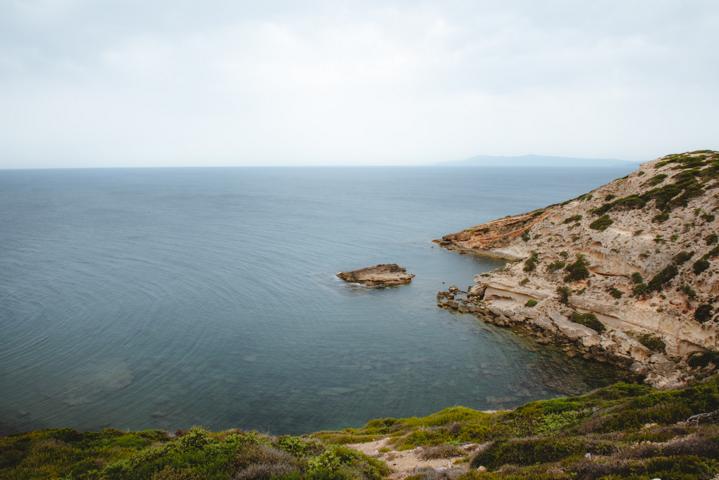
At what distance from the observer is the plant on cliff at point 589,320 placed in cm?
3812

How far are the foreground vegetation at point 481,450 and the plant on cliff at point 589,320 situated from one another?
19153 mm

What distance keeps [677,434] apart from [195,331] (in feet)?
124

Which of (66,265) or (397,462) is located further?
(66,265)

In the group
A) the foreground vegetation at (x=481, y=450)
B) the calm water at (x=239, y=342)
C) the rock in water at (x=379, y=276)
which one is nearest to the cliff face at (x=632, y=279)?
the calm water at (x=239, y=342)

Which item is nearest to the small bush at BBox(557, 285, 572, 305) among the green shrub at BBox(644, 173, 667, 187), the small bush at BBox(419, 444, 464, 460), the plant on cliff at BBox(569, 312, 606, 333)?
the plant on cliff at BBox(569, 312, 606, 333)

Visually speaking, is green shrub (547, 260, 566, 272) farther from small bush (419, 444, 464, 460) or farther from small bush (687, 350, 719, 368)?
small bush (419, 444, 464, 460)

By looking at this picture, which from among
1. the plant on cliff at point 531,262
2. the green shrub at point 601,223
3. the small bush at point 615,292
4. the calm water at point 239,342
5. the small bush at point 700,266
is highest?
the green shrub at point 601,223

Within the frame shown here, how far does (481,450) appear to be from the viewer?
1490cm

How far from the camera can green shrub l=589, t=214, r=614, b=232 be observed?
160 feet

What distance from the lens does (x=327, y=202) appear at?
15300cm

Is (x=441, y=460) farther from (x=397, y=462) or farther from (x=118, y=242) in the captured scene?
(x=118, y=242)

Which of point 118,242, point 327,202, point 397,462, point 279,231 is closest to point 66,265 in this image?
point 118,242

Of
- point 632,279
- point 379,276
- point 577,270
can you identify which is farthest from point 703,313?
point 379,276

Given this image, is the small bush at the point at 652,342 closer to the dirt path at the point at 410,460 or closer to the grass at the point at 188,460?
the dirt path at the point at 410,460
